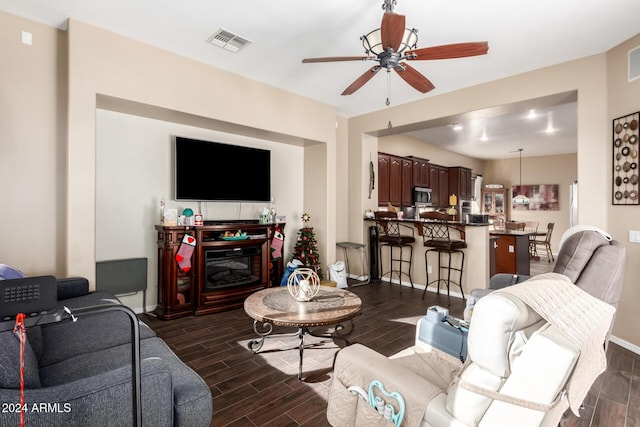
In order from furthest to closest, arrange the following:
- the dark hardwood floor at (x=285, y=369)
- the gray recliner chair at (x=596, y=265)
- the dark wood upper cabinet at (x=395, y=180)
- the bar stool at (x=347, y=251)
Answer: the dark wood upper cabinet at (x=395, y=180), the bar stool at (x=347, y=251), the dark hardwood floor at (x=285, y=369), the gray recliner chair at (x=596, y=265)

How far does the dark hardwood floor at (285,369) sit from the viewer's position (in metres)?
2.07

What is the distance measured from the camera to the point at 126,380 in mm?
1242

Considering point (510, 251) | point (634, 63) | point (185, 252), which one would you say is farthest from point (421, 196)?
point (185, 252)

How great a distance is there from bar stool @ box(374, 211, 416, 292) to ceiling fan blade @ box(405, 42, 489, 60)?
117 inches

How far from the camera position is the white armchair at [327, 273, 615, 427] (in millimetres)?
992

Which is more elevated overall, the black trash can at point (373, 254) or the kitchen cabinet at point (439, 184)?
the kitchen cabinet at point (439, 184)

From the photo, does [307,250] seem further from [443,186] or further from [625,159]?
[443,186]

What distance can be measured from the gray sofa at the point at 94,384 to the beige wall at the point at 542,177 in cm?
1051

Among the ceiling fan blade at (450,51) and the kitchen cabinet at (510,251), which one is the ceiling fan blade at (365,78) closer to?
the ceiling fan blade at (450,51)

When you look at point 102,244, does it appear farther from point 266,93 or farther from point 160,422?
point 160,422

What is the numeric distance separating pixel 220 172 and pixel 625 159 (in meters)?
4.45

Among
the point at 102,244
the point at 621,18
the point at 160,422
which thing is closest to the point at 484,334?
the point at 160,422

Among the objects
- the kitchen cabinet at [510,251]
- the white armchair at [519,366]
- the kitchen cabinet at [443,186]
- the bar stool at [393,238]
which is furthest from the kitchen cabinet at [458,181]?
the white armchair at [519,366]

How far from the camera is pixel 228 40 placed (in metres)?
3.24
